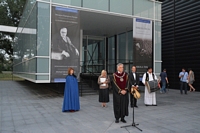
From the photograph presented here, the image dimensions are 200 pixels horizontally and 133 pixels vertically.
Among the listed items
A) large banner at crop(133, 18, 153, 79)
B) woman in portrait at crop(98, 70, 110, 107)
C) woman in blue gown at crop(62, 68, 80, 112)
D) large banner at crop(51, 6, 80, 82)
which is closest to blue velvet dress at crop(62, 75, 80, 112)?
woman in blue gown at crop(62, 68, 80, 112)

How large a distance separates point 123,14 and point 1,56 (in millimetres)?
34766

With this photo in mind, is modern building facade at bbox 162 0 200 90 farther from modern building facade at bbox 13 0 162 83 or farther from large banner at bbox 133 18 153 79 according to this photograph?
large banner at bbox 133 18 153 79

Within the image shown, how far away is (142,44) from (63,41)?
17.2 ft

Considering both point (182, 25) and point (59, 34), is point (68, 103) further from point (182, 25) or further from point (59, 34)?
point (182, 25)

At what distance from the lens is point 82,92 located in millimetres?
12312

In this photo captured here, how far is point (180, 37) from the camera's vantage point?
15961 millimetres

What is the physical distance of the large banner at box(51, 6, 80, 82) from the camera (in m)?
10.6

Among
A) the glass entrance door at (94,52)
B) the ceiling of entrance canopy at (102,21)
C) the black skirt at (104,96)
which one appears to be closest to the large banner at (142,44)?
the ceiling of entrance canopy at (102,21)

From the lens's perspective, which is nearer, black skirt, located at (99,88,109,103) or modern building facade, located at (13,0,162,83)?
black skirt, located at (99,88,109,103)

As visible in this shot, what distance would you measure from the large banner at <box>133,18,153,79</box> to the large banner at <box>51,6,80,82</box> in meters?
3.94

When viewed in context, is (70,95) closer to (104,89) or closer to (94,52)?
(104,89)

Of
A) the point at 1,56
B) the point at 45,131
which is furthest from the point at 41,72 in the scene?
the point at 1,56

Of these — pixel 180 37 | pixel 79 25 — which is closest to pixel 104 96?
pixel 79 25

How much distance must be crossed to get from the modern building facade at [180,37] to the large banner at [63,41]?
887 centimetres
